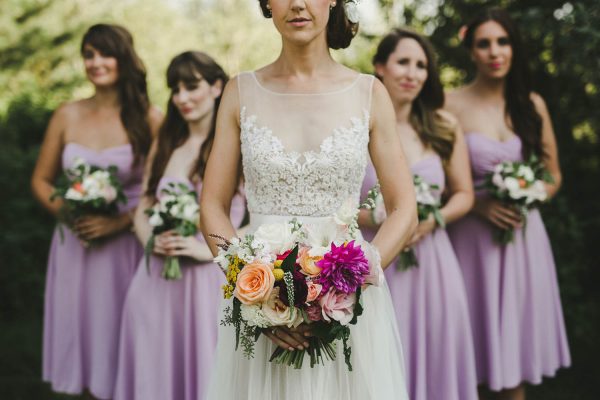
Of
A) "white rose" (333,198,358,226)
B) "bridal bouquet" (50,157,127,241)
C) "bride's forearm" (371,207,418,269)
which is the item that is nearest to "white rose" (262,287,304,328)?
"white rose" (333,198,358,226)

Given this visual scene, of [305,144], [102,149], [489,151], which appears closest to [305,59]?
[305,144]

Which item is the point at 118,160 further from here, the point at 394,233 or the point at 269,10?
the point at 394,233

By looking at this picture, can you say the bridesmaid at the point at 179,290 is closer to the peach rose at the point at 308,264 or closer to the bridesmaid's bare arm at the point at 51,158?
the bridesmaid's bare arm at the point at 51,158

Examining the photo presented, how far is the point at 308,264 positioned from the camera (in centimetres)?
254

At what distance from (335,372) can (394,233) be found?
62 centimetres

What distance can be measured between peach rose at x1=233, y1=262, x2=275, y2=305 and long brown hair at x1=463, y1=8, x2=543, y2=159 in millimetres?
3346

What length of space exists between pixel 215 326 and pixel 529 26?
10.8 feet

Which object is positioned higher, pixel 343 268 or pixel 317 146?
pixel 317 146

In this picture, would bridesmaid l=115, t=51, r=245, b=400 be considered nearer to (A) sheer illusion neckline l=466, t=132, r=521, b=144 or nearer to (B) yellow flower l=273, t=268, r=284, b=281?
(A) sheer illusion neckline l=466, t=132, r=521, b=144

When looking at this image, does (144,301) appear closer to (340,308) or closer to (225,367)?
(225,367)

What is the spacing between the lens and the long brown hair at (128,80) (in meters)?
5.32

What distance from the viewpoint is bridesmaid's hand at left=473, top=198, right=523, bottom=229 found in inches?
198

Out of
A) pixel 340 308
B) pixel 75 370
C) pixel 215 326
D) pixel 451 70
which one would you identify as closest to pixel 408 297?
pixel 215 326

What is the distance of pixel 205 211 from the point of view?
10.4 ft
